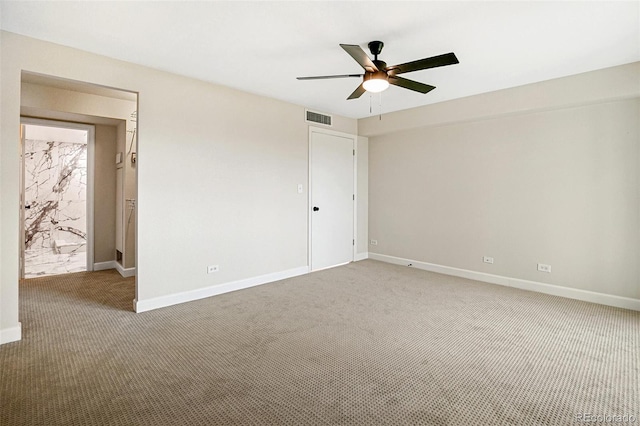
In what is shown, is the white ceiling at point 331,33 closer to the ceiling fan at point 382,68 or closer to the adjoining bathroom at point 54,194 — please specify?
the ceiling fan at point 382,68

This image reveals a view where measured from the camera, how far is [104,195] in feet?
17.5

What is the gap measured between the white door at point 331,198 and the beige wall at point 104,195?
3.38 meters

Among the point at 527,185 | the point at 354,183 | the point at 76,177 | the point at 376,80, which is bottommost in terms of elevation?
the point at 527,185

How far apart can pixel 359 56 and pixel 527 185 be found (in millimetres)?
3098

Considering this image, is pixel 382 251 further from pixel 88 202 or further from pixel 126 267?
pixel 88 202

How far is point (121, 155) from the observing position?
507cm

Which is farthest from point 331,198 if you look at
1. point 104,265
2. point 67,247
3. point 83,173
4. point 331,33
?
→ point 67,247

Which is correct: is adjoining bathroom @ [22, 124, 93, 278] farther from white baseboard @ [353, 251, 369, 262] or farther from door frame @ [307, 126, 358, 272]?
white baseboard @ [353, 251, 369, 262]

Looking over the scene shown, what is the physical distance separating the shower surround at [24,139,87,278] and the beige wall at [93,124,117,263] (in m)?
1.39

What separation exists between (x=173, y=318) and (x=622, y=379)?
12.0 feet

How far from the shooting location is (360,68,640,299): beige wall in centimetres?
356

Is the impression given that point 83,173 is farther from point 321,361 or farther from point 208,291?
point 321,361

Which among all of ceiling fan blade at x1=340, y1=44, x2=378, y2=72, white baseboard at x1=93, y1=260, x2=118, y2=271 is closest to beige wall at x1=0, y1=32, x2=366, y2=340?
ceiling fan blade at x1=340, y1=44, x2=378, y2=72

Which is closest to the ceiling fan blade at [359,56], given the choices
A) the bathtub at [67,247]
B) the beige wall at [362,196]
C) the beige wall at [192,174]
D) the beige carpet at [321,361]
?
the beige wall at [192,174]
